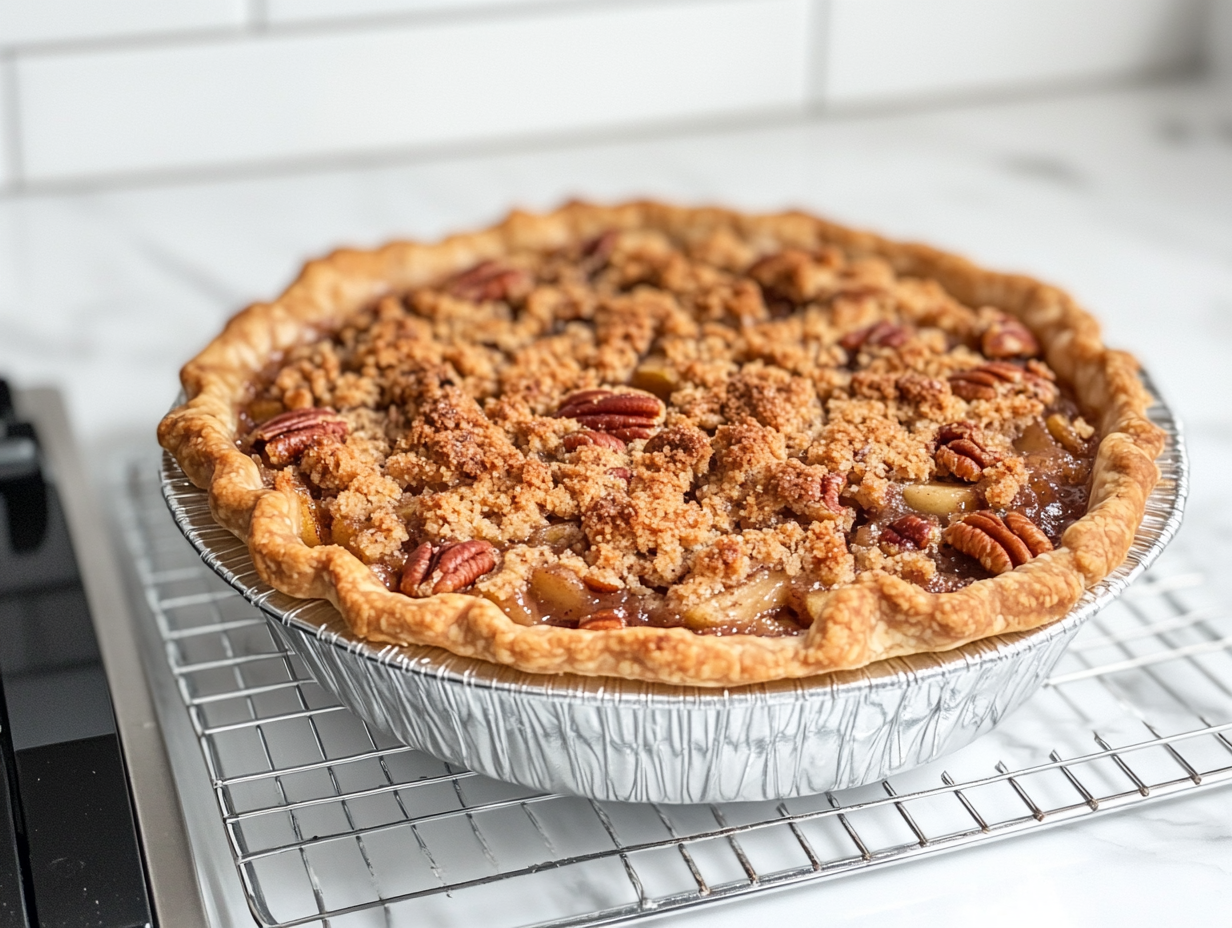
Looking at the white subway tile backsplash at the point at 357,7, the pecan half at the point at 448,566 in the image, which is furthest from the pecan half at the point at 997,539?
the white subway tile backsplash at the point at 357,7

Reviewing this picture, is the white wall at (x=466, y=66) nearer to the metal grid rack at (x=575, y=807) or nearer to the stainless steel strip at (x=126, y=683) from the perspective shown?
the stainless steel strip at (x=126, y=683)

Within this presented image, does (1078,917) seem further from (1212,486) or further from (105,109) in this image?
(105,109)

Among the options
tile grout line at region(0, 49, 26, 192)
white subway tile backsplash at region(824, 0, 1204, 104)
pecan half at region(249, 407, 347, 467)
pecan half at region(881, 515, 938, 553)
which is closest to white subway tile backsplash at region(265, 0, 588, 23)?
tile grout line at region(0, 49, 26, 192)

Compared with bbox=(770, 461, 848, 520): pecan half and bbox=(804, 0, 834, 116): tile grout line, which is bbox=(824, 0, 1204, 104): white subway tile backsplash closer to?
bbox=(804, 0, 834, 116): tile grout line

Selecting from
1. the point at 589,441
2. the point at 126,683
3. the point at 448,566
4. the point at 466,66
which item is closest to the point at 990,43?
the point at 466,66

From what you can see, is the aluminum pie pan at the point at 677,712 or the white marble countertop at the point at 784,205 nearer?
the aluminum pie pan at the point at 677,712

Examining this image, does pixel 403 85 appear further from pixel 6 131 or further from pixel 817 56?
pixel 817 56

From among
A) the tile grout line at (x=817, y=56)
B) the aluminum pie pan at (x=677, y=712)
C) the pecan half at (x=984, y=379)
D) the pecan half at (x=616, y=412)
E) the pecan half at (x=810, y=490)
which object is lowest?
the aluminum pie pan at (x=677, y=712)
